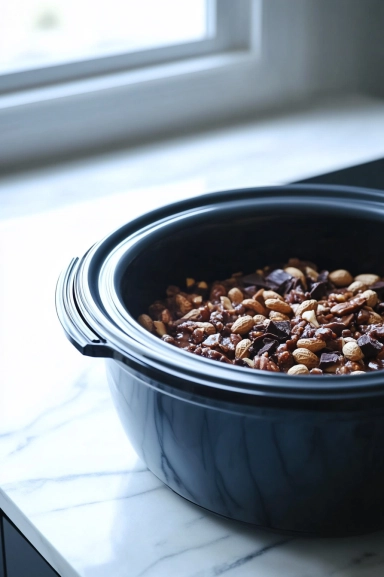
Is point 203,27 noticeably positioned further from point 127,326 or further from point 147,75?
point 127,326

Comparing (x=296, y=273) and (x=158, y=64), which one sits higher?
(x=158, y=64)

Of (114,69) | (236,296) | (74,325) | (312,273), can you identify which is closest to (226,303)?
(236,296)


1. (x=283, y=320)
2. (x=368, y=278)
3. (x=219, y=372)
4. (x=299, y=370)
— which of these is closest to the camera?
(x=219, y=372)

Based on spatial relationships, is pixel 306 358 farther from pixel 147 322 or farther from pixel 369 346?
pixel 147 322

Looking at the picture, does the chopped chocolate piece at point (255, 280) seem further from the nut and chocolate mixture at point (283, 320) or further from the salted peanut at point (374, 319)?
the salted peanut at point (374, 319)

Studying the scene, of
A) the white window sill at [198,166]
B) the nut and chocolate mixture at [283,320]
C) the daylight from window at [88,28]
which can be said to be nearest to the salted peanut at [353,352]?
the nut and chocolate mixture at [283,320]

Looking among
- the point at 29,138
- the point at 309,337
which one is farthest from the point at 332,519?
the point at 29,138
